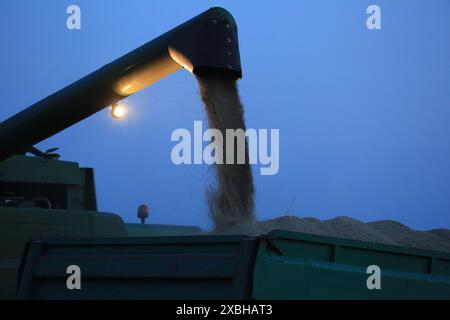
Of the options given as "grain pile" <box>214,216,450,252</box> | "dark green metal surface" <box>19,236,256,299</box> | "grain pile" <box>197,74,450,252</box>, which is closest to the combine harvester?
"dark green metal surface" <box>19,236,256,299</box>

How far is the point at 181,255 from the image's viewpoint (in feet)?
10.6

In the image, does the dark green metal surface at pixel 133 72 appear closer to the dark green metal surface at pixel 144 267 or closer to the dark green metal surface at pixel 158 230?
the dark green metal surface at pixel 158 230

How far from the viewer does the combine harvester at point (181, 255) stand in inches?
120

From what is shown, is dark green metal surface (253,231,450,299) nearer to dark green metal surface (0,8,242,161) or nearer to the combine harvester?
the combine harvester

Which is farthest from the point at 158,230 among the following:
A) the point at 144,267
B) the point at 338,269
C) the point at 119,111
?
the point at 338,269

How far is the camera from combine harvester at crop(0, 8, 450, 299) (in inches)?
120

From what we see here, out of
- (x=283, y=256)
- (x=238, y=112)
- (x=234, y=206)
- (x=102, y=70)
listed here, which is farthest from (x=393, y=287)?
(x=102, y=70)

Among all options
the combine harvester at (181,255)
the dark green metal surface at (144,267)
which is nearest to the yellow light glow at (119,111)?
the combine harvester at (181,255)

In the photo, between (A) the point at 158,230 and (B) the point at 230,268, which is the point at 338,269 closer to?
(B) the point at 230,268

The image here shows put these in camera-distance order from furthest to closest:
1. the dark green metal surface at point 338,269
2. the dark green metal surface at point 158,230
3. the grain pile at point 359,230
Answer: the dark green metal surface at point 158,230 → the grain pile at point 359,230 → the dark green metal surface at point 338,269

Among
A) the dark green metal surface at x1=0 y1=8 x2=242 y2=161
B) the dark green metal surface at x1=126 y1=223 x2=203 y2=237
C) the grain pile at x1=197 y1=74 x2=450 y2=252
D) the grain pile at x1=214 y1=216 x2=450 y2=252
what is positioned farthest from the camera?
the dark green metal surface at x1=126 y1=223 x2=203 y2=237

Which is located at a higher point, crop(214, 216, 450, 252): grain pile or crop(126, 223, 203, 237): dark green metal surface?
crop(214, 216, 450, 252): grain pile

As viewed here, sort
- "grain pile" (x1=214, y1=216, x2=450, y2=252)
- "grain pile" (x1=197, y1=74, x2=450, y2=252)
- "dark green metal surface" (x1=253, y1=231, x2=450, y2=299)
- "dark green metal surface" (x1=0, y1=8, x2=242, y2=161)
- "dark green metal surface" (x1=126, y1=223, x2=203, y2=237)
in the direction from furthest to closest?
1. "dark green metal surface" (x1=126, y1=223, x2=203, y2=237)
2. "dark green metal surface" (x1=0, y1=8, x2=242, y2=161)
3. "grain pile" (x1=197, y1=74, x2=450, y2=252)
4. "grain pile" (x1=214, y1=216, x2=450, y2=252)
5. "dark green metal surface" (x1=253, y1=231, x2=450, y2=299)

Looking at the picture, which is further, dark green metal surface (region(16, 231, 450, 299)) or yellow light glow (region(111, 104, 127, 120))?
yellow light glow (region(111, 104, 127, 120))
